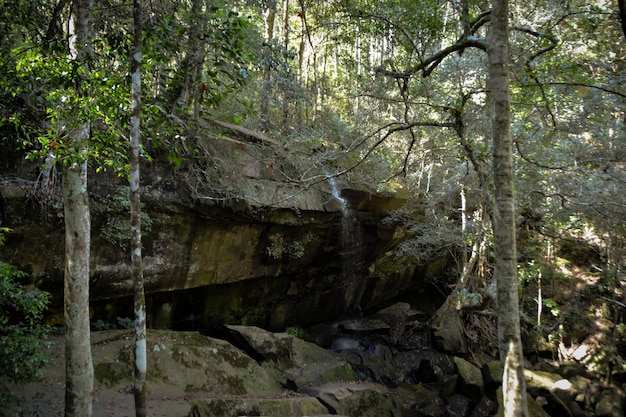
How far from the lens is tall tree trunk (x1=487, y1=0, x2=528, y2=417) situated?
4754 mm

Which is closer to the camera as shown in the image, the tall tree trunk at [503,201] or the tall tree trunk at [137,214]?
the tall tree trunk at [503,201]

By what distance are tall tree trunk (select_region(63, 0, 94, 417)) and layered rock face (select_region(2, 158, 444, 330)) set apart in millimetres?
3223

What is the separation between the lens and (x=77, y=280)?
5.31m

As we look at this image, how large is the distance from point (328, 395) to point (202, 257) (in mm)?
5155

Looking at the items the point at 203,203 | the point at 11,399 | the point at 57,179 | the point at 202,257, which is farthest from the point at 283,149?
the point at 11,399

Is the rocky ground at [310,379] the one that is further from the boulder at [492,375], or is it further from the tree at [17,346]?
the tree at [17,346]

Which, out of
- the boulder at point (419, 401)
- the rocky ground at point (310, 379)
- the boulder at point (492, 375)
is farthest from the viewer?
the boulder at point (492, 375)

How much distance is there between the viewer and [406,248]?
15.1m

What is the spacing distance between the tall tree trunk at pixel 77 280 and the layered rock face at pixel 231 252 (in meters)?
3.22

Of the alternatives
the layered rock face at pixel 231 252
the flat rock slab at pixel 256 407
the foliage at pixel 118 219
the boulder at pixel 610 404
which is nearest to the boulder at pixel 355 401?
the flat rock slab at pixel 256 407

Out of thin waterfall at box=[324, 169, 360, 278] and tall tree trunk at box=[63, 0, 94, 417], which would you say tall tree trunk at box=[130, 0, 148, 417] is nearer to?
tall tree trunk at box=[63, 0, 94, 417]

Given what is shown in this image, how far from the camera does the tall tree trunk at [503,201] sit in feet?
15.6

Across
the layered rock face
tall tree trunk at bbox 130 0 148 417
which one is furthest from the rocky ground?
tall tree trunk at bbox 130 0 148 417

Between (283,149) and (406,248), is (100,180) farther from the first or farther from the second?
(406,248)
